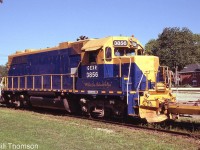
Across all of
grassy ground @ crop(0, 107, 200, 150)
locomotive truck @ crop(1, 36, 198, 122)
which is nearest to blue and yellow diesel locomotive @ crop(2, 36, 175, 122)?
locomotive truck @ crop(1, 36, 198, 122)

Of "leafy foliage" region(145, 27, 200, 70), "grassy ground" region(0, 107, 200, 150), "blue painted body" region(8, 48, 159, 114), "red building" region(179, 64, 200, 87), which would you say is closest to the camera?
"grassy ground" region(0, 107, 200, 150)

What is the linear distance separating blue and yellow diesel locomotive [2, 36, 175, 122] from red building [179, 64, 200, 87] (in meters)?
62.7

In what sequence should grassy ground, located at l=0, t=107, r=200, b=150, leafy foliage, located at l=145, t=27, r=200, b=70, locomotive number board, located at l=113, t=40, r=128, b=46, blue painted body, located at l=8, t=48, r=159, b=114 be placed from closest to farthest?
1. grassy ground, located at l=0, t=107, r=200, b=150
2. blue painted body, located at l=8, t=48, r=159, b=114
3. locomotive number board, located at l=113, t=40, r=128, b=46
4. leafy foliage, located at l=145, t=27, r=200, b=70

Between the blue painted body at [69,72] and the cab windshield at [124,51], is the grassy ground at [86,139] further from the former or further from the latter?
the cab windshield at [124,51]

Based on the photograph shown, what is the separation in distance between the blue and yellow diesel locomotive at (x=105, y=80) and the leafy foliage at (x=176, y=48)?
63.6m

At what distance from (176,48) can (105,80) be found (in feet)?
229

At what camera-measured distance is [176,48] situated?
81.2 metres

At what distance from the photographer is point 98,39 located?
50.5 ft

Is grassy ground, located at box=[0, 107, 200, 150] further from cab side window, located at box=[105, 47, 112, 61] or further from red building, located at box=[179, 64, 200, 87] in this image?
red building, located at box=[179, 64, 200, 87]

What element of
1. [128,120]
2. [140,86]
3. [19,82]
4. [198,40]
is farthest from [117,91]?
[198,40]

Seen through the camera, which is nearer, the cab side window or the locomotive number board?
the cab side window

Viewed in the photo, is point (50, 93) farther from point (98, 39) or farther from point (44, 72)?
point (98, 39)

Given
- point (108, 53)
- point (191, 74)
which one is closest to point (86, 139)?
point (108, 53)

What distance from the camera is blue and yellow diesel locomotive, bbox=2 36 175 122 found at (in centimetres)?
1341
